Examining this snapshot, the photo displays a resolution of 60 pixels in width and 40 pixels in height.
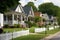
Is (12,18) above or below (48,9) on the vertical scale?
below

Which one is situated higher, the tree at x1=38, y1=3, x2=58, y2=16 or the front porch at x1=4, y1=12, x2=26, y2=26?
the tree at x1=38, y1=3, x2=58, y2=16

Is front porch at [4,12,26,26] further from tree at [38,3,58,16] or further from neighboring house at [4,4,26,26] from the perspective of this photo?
tree at [38,3,58,16]

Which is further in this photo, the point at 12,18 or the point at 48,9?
the point at 48,9

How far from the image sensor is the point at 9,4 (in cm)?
2180

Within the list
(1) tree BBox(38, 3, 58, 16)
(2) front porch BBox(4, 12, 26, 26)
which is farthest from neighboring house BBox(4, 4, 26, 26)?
(1) tree BBox(38, 3, 58, 16)

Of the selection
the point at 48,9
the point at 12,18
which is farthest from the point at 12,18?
the point at 48,9

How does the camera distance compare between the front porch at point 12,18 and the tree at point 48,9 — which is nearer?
the front porch at point 12,18

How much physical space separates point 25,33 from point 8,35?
42.6ft

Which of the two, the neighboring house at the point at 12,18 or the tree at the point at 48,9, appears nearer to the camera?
the neighboring house at the point at 12,18

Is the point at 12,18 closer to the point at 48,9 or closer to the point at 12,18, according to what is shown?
the point at 12,18

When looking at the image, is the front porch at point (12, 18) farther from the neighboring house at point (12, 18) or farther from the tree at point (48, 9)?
the tree at point (48, 9)

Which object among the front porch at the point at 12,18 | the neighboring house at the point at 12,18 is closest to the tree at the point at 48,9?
the neighboring house at the point at 12,18

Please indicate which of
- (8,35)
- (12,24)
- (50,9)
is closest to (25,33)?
(8,35)

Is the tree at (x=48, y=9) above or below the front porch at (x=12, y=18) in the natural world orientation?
above
